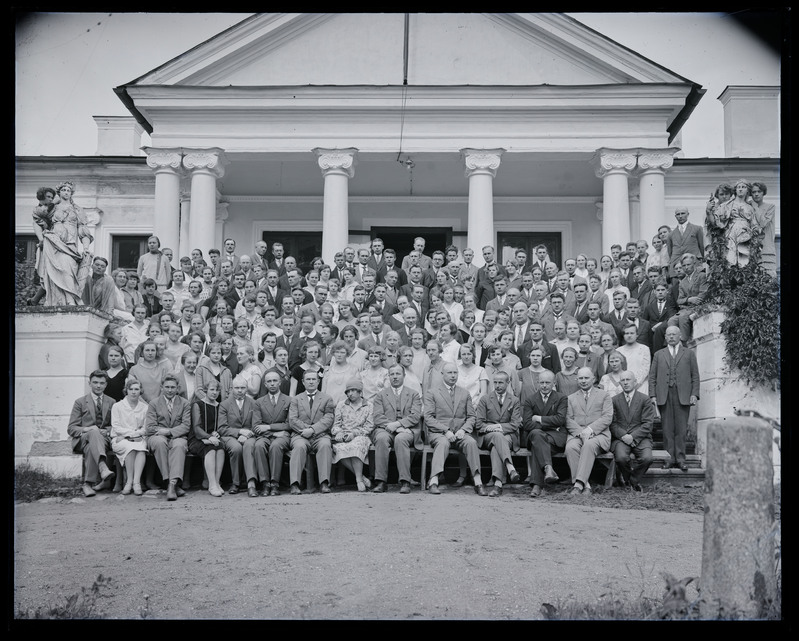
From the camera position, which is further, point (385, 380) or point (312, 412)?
point (385, 380)

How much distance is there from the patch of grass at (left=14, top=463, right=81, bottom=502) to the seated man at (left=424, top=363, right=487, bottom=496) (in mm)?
3877

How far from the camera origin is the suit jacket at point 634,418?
9.94 metres

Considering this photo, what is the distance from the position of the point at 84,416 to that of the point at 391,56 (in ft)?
34.5

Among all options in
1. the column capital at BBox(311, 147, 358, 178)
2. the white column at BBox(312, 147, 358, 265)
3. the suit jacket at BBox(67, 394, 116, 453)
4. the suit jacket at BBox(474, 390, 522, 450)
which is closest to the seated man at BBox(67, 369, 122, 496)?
the suit jacket at BBox(67, 394, 116, 453)

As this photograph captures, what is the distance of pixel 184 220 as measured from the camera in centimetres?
1923

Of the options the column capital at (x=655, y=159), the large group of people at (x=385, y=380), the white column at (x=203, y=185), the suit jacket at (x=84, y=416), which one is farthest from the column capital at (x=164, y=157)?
the column capital at (x=655, y=159)

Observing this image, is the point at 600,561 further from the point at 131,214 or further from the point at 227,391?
the point at 131,214

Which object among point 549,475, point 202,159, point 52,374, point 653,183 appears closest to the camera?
point 549,475

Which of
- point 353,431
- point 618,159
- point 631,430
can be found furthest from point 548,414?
point 618,159

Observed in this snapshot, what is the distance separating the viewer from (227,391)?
10.3 m

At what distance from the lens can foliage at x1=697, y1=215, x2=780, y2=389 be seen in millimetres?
10414

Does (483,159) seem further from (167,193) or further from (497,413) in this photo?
(497,413)

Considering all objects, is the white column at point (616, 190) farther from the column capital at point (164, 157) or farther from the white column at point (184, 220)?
the white column at point (184, 220)
